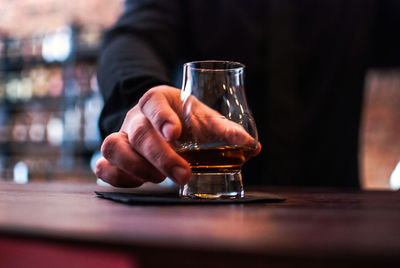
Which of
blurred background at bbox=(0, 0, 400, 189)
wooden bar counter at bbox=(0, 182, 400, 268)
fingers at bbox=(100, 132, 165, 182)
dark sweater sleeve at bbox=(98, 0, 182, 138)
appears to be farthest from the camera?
blurred background at bbox=(0, 0, 400, 189)

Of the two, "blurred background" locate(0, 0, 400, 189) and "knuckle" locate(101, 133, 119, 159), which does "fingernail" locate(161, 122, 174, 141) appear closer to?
"knuckle" locate(101, 133, 119, 159)

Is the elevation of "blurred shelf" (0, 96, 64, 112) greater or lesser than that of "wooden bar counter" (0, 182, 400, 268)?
A: greater

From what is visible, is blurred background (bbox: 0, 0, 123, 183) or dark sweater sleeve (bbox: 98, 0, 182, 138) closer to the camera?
dark sweater sleeve (bbox: 98, 0, 182, 138)

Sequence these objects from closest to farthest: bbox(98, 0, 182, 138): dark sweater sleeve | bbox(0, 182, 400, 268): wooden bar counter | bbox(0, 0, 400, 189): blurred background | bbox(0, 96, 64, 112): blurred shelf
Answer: bbox(0, 182, 400, 268): wooden bar counter
bbox(98, 0, 182, 138): dark sweater sleeve
bbox(0, 0, 400, 189): blurred background
bbox(0, 96, 64, 112): blurred shelf

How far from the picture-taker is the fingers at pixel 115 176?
73 cm

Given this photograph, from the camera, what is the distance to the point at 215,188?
56 cm

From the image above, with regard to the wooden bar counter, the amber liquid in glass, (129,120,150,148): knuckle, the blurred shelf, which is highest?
the blurred shelf

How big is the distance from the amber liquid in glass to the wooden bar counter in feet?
0.59

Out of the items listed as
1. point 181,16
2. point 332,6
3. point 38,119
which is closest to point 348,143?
point 332,6

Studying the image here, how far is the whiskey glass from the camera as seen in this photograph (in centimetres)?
56

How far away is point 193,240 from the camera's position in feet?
0.80

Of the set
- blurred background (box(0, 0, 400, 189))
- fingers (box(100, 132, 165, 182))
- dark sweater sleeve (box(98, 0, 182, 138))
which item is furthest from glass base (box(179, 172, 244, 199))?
blurred background (box(0, 0, 400, 189))

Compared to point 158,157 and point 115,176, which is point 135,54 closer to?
point 115,176

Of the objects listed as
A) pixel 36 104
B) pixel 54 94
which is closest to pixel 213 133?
pixel 54 94
